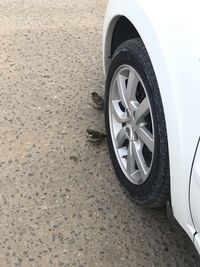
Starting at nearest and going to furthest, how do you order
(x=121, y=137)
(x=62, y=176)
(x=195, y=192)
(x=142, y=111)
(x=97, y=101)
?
(x=195, y=192) → (x=142, y=111) → (x=121, y=137) → (x=62, y=176) → (x=97, y=101)

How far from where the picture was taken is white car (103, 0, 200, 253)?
214cm

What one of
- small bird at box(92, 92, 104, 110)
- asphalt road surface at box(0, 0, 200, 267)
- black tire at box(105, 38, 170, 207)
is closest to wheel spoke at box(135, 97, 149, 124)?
black tire at box(105, 38, 170, 207)

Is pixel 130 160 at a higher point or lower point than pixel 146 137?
lower

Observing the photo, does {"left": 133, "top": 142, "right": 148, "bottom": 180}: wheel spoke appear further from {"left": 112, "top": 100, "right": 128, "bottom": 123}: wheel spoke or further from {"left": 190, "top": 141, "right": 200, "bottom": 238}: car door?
{"left": 190, "top": 141, "right": 200, "bottom": 238}: car door

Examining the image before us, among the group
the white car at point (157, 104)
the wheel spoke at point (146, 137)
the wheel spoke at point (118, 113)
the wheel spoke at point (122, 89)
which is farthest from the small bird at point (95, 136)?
the wheel spoke at point (146, 137)

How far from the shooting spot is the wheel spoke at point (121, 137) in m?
3.01

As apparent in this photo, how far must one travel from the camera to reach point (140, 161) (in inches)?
111

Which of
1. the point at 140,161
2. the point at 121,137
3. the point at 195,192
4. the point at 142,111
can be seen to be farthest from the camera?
the point at 121,137

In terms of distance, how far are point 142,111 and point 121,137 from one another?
38cm

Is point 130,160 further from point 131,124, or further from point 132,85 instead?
point 132,85

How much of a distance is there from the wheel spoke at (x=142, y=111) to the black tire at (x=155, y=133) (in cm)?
11

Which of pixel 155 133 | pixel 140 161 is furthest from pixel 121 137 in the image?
pixel 155 133

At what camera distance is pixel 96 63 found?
423 centimetres

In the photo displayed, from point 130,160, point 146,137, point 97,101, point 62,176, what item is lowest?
point 62,176
